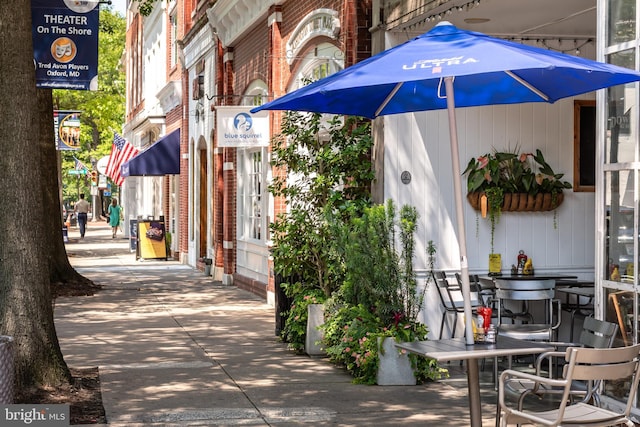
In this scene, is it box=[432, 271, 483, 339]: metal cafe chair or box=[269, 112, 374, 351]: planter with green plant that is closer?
box=[432, 271, 483, 339]: metal cafe chair

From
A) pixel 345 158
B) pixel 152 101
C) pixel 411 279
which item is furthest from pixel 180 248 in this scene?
pixel 411 279

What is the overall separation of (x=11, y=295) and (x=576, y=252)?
245 inches

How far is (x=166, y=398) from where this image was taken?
896cm

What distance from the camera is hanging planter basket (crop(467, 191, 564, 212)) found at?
11.3 metres

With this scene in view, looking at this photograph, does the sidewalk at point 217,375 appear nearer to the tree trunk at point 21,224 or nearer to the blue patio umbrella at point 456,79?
the tree trunk at point 21,224

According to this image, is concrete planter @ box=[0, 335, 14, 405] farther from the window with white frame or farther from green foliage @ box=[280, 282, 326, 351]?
the window with white frame

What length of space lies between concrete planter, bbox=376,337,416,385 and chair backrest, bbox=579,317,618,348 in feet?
9.46

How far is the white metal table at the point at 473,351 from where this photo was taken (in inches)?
238

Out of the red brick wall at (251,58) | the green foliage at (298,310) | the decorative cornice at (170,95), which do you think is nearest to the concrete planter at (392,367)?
the green foliage at (298,310)

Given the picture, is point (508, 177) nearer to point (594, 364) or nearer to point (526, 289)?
point (526, 289)

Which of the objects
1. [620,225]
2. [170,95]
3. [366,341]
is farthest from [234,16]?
[620,225]

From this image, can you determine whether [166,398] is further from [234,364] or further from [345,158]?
[345,158]

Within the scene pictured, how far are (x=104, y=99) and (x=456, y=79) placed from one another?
128 ft

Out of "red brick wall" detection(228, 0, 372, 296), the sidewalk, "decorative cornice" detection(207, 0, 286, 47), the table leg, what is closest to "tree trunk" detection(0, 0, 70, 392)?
the sidewalk
